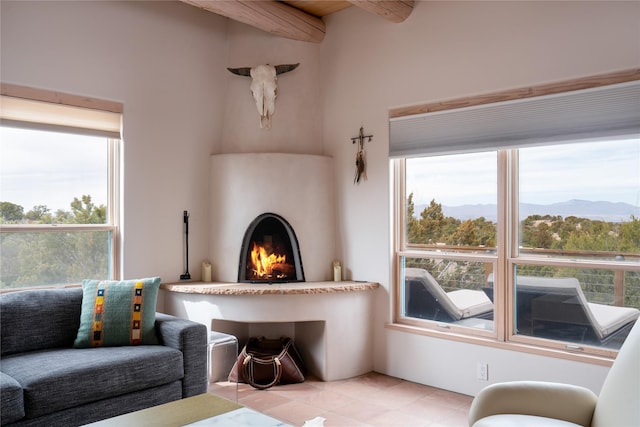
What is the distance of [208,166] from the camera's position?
15.4 feet

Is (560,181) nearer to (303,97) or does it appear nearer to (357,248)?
(357,248)

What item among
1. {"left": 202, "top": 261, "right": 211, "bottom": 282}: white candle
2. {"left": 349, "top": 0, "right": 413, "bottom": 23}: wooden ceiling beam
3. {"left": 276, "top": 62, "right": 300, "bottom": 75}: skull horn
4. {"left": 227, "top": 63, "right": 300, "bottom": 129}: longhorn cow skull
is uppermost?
{"left": 349, "top": 0, "right": 413, "bottom": 23}: wooden ceiling beam

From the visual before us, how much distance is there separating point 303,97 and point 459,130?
4.99 ft

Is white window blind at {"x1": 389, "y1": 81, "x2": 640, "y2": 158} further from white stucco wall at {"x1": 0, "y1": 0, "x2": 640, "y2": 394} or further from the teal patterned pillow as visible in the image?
the teal patterned pillow

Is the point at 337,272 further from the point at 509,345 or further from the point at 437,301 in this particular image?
the point at 509,345

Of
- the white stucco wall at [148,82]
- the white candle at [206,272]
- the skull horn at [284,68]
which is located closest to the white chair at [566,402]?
the white candle at [206,272]

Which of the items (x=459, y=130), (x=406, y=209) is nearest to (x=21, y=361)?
(x=406, y=209)

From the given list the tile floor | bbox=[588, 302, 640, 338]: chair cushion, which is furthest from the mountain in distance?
the tile floor

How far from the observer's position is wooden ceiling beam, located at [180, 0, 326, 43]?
150 inches

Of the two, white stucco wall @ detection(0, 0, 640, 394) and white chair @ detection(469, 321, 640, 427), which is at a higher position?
white stucco wall @ detection(0, 0, 640, 394)

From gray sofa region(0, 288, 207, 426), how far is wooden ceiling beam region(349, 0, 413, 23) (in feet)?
8.33

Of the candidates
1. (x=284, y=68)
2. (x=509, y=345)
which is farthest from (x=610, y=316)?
(x=284, y=68)

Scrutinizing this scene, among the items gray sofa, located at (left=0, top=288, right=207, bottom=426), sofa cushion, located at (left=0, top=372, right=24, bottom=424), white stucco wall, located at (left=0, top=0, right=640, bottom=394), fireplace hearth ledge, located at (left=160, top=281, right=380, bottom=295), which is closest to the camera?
sofa cushion, located at (left=0, top=372, right=24, bottom=424)

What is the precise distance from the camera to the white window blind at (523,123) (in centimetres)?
311
